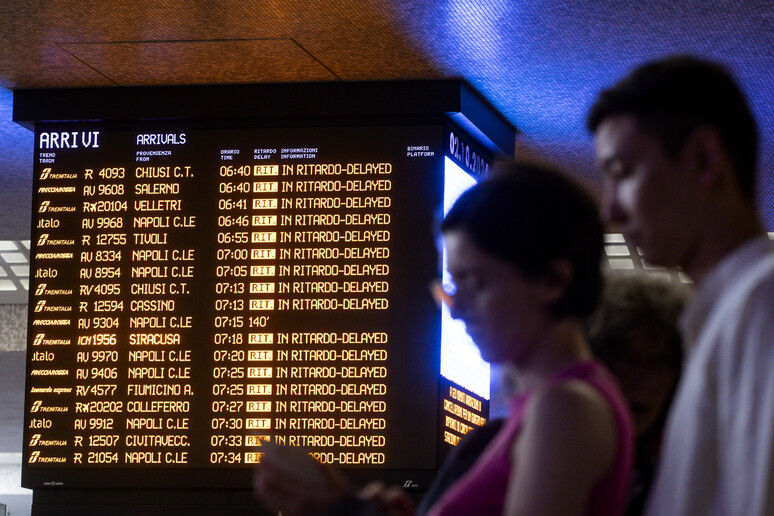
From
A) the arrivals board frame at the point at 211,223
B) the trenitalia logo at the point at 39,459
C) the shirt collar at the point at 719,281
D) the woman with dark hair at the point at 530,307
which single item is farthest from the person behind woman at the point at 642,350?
the trenitalia logo at the point at 39,459

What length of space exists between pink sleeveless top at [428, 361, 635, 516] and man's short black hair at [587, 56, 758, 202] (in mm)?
256

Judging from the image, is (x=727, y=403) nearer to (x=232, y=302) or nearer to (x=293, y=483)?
(x=293, y=483)

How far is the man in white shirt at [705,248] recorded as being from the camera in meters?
1.10

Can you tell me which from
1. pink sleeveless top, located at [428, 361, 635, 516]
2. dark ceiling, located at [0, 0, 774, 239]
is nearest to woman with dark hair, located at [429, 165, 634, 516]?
pink sleeveless top, located at [428, 361, 635, 516]

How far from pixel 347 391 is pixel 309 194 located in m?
0.97

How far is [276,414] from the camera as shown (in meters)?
6.10

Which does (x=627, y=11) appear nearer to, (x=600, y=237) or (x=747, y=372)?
(x=600, y=237)

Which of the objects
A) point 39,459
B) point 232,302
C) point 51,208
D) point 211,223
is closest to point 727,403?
point 232,302

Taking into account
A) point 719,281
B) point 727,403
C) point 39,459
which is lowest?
point 39,459

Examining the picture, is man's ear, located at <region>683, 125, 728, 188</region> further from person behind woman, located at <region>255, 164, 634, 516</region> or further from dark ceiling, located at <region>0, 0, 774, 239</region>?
dark ceiling, located at <region>0, 0, 774, 239</region>

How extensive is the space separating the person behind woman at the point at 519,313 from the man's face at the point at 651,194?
11 cm

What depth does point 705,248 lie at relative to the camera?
1.30 meters

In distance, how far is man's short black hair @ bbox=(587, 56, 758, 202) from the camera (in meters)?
1.32

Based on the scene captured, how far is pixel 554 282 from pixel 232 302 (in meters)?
4.87
